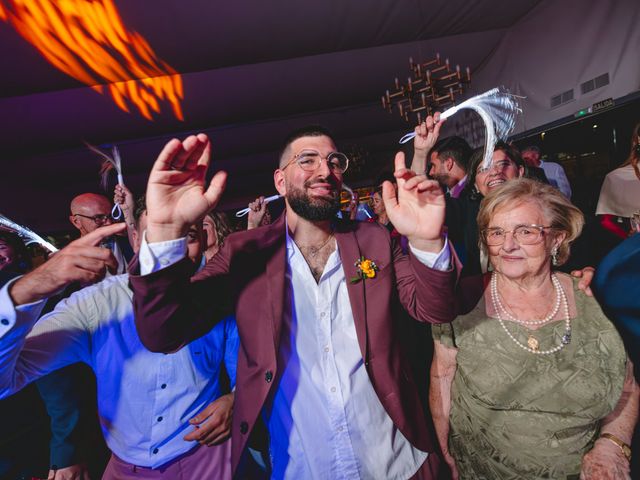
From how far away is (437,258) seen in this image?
1.26m

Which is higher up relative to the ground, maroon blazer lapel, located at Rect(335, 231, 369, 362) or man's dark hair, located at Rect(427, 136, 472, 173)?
man's dark hair, located at Rect(427, 136, 472, 173)

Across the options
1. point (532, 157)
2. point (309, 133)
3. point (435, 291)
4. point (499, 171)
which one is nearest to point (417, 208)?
point (435, 291)

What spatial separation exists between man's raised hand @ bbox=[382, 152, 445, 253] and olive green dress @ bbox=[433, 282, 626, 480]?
0.74 meters

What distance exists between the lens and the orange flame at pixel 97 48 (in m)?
4.01

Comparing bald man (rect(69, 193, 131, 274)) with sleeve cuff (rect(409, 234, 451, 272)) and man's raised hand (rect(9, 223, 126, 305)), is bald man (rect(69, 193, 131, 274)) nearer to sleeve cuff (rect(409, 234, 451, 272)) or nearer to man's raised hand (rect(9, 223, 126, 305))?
man's raised hand (rect(9, 223, 126, 305))

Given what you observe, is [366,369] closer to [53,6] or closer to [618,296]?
[618,296]

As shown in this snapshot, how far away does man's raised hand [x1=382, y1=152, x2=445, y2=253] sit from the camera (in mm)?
1284

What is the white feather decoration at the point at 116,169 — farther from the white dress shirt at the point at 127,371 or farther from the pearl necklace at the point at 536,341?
the pearl necklace at the point at 536,341

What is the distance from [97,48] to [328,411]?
5.82 metres

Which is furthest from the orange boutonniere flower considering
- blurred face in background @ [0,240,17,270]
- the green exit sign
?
the green exit sign

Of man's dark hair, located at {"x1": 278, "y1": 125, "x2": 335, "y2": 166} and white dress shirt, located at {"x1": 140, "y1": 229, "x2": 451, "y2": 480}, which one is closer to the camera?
white dress shirt, located at {"x1": 140, "y1": 229, "x2": 451, "y2": 480}

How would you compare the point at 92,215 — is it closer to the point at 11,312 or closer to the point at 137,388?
the point at 137,388

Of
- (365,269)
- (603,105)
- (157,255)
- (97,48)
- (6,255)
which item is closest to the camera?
(157,255)

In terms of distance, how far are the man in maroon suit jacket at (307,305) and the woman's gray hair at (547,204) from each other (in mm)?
663
